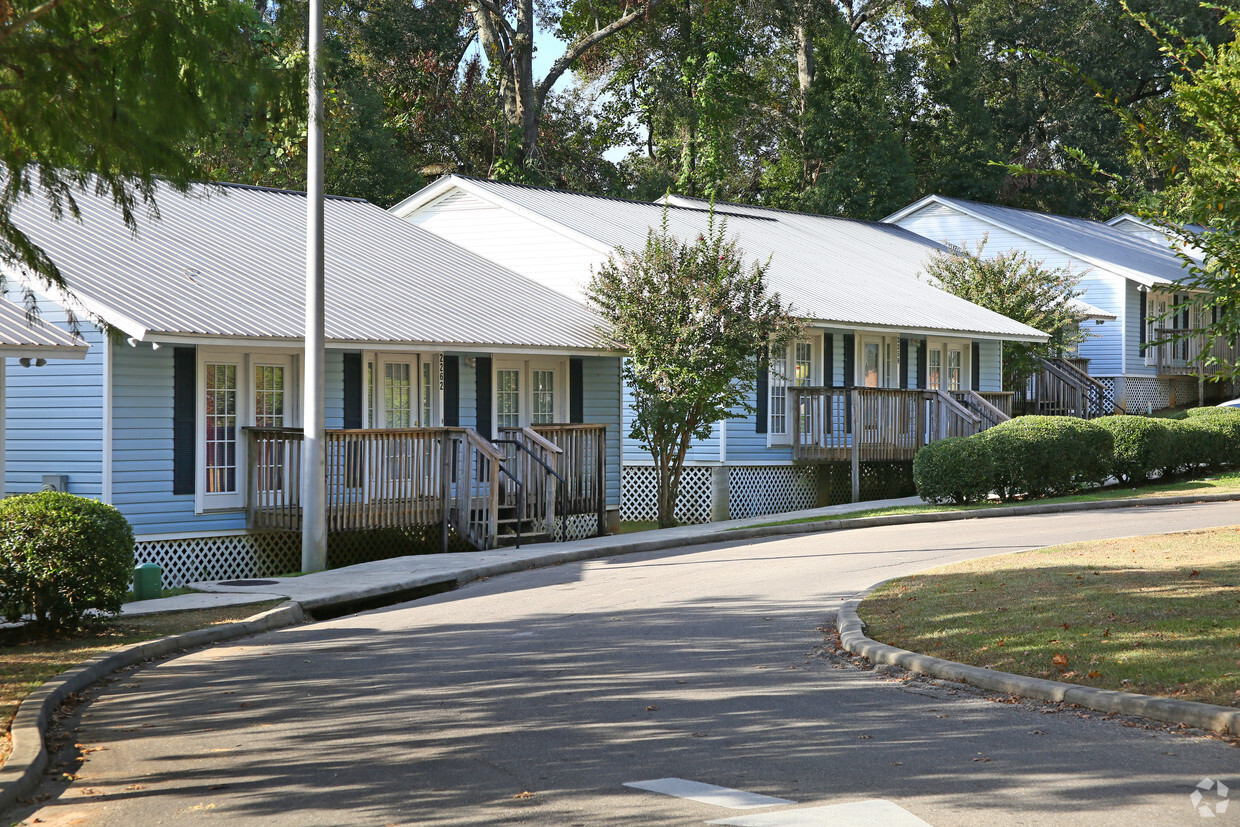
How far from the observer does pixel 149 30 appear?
26.6 feet

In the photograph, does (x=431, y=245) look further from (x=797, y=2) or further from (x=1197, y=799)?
(x=797, y=2)

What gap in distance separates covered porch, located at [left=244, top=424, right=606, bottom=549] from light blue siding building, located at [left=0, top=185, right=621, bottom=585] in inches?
1.4

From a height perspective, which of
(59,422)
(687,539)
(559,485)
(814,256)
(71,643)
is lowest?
(71,643)

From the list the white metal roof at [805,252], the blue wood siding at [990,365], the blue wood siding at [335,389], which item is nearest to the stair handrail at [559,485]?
the blue wood siding at [335,389]

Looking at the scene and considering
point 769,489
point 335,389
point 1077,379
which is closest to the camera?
point 335,389

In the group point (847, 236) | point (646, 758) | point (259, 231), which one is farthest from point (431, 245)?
point (646, 758)

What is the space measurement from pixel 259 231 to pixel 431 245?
14.2ft

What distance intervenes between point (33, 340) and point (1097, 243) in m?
41.5

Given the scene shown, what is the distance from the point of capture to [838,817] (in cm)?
616

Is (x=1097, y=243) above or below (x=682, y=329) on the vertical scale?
above

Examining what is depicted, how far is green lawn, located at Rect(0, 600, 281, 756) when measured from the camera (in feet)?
31.8

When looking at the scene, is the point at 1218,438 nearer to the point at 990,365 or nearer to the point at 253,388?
the point at 990,365

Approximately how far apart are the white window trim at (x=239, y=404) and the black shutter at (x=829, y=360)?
45.2 feet

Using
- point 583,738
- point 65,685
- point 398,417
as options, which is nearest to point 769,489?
point 398,417
